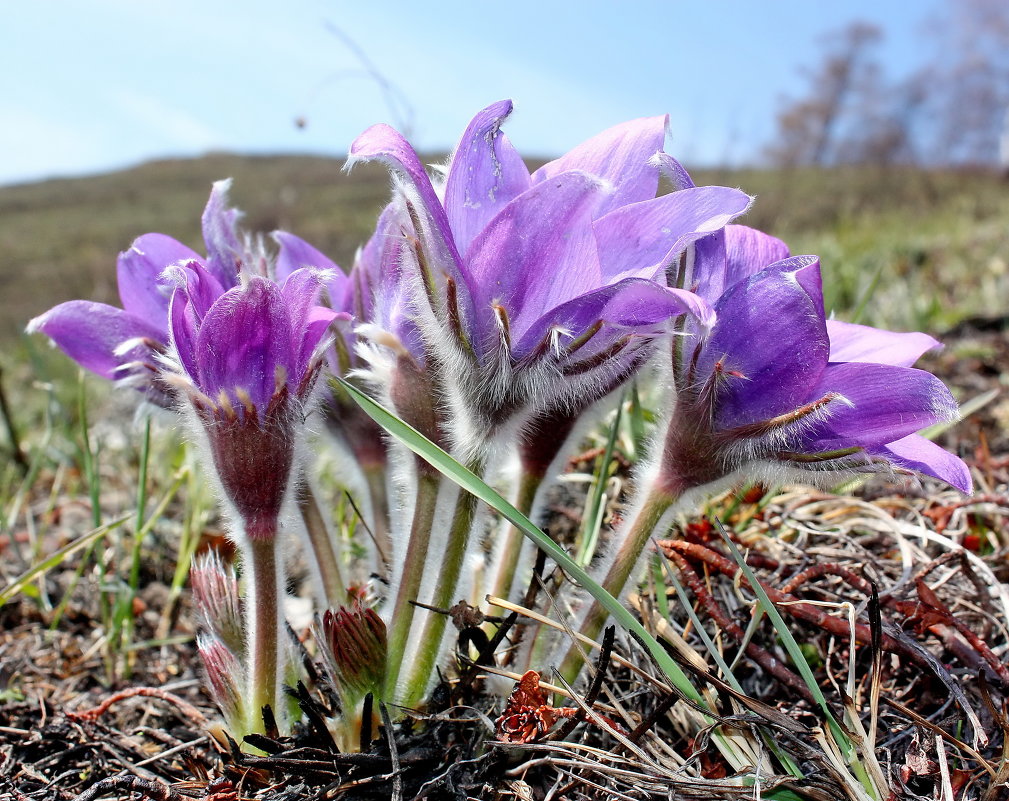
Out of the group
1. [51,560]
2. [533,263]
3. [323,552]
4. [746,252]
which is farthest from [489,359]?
[51,560]

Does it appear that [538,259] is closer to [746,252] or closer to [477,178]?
[477,178]

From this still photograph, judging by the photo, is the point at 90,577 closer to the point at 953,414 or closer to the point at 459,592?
the point at 459,592

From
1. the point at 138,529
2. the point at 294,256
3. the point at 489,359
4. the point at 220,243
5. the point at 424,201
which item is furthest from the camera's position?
the point at 138,529

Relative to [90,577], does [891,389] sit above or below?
above

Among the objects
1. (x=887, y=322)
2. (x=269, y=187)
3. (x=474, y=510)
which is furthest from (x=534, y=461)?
(x=269, y=187)

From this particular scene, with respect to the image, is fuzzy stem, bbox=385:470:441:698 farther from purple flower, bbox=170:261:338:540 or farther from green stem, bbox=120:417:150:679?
green stem, bbox=120:417:150:679

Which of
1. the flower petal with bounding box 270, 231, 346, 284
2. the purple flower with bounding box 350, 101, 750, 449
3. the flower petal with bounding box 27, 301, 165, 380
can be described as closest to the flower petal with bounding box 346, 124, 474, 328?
the purple flower with bounding box 350, 101, 750, 449
